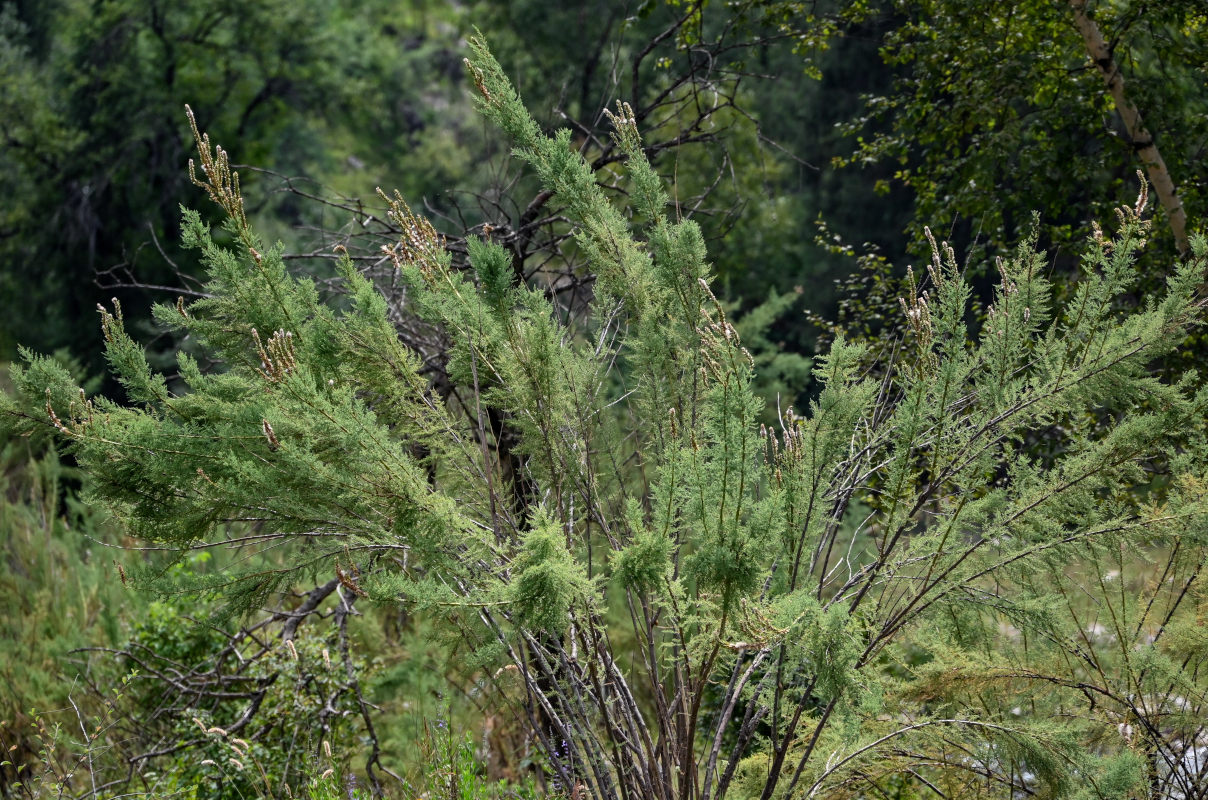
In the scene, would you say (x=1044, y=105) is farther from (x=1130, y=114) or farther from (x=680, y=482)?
(x=680, y=482)

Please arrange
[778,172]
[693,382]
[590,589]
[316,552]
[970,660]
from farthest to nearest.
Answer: [778,172] → [970,660] → [693,382] → [316,552] → [590,589]

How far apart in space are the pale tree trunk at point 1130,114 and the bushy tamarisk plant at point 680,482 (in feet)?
7.21

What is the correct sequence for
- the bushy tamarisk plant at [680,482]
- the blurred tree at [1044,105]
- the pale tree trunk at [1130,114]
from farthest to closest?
1. the blurred tree at [1044,105]
2. the pale tree trunk at [1130,114]
3. the bushy tamarisk plant at [680,482]

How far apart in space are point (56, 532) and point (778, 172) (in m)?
11.3

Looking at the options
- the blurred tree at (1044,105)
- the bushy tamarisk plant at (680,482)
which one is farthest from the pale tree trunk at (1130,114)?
the bushy tamarisk plant at (680,482)

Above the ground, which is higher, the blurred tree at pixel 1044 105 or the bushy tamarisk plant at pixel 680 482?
the blurred tree at pixel 1044 105

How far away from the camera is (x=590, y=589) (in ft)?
8.76

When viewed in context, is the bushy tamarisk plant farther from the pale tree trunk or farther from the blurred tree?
the blurred tree

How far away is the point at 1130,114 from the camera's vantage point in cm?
602

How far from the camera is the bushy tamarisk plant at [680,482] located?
298cm

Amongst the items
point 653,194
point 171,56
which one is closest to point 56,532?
point 653,194

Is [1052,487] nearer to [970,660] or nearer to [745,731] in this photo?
[970,660]

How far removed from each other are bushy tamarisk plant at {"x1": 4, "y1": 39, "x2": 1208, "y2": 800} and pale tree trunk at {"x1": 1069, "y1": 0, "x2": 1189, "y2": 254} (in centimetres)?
220

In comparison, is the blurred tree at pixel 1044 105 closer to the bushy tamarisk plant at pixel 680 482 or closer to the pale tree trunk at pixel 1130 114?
the pale tree trunk at pixel 1130 114
